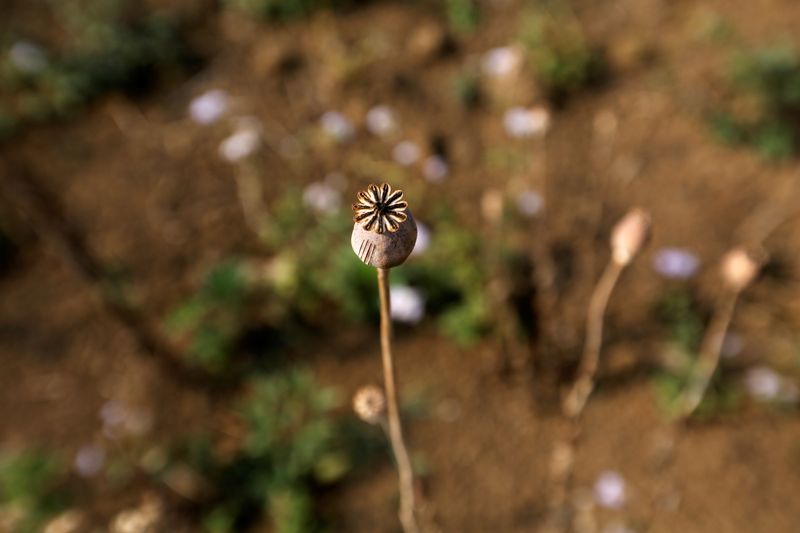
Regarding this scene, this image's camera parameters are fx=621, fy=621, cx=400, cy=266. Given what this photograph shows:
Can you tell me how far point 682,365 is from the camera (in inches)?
96.3

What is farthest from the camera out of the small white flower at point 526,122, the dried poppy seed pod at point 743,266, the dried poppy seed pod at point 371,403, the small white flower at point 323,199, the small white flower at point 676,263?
the small white flower at point 323,199

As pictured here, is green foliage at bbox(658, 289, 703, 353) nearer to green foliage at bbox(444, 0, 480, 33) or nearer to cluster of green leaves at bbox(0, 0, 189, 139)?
green foliage at bbox(444, 0, 480, 33)

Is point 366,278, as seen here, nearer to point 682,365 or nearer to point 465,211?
point 465,211

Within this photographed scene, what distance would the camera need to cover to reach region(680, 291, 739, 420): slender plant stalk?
2316mm

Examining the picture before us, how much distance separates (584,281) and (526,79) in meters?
1.26

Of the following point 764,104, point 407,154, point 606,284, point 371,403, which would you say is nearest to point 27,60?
point 407,154

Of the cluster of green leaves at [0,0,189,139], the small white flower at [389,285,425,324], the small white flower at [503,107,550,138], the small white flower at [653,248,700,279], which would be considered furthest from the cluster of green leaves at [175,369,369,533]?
the cluster of green leaves at [0,0,189,139]

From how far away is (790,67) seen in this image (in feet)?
10.7

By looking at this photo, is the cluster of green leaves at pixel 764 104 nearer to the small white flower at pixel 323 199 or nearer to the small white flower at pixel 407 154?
the small white flower at pixel 407 154

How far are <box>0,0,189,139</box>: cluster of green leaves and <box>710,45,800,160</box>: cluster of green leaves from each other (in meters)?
3.18

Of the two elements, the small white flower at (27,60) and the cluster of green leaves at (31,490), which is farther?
the small white flower at (27,60)

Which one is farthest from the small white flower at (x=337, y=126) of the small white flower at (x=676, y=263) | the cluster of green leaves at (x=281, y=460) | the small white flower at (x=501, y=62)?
the small white flower at (x=676, y=263)

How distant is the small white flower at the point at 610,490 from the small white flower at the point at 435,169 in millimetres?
1520

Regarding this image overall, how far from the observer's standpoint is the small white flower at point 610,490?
7.37 feet
